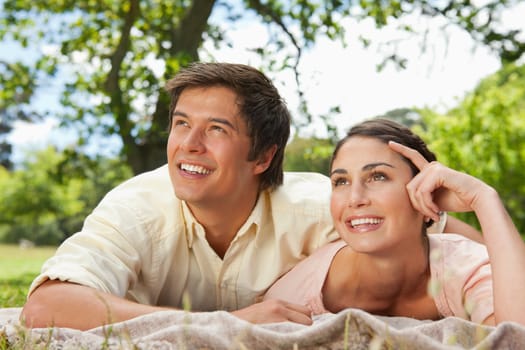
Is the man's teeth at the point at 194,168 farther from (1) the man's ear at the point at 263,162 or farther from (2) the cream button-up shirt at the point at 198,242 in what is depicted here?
(1) the man's ear at the point at 263,162

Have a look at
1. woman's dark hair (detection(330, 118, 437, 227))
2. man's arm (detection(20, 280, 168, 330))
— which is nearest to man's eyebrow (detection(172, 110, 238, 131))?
woman's dark hair (detection(330, 118, 437, 227))

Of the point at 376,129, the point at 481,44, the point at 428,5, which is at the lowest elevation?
the point at 376,129

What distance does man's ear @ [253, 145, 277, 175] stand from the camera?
353 centimetres

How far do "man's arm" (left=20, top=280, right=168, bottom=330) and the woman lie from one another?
35.4 inches

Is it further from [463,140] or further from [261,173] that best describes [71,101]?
[463,140]

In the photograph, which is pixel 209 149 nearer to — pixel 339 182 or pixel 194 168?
pixel 194 168

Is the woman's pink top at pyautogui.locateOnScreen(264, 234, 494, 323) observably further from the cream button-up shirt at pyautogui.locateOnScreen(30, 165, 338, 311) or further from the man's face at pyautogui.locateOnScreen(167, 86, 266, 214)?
the man's face at pyautogui.locateOnScreen(167, 86, 266, 214)

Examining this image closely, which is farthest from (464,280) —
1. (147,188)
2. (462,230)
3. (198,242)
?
(147,188)

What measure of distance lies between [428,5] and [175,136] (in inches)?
234

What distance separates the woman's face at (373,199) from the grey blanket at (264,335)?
0.66m

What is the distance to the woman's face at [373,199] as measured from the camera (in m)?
2.75

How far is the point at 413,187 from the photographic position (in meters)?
2.80

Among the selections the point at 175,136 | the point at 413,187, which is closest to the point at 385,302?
the point at 413,187

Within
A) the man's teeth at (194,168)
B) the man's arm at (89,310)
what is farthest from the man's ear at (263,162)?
the man's arm at (89,310)
